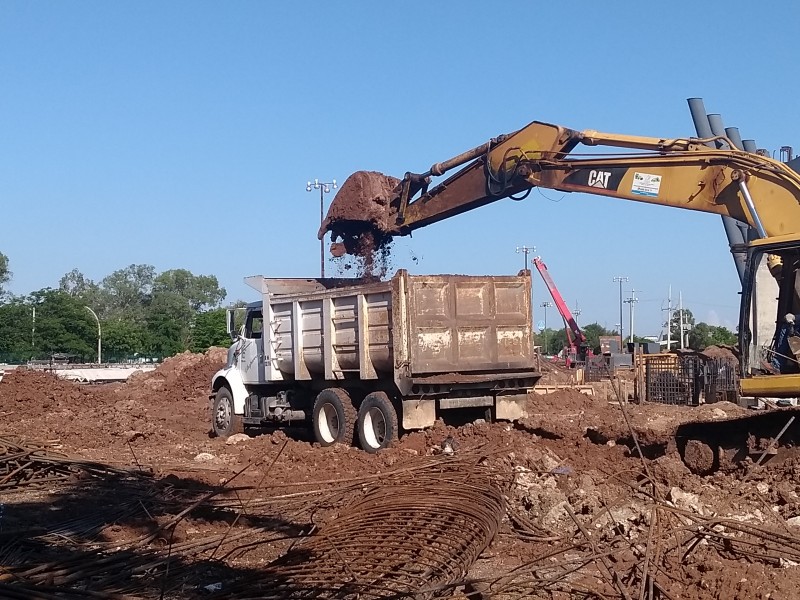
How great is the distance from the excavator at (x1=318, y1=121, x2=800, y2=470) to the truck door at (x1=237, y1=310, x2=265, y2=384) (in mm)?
2272

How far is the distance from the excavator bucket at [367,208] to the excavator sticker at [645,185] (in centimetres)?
485

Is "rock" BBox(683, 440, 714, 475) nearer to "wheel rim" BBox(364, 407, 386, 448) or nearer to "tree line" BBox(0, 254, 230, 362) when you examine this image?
"wheel rim" BBox(364, 407, 386, 448)

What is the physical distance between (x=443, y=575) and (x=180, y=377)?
2622 centimetres

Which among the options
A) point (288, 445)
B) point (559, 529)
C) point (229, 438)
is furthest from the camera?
point (229, 438)

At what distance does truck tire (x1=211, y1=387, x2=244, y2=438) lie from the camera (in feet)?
60.7

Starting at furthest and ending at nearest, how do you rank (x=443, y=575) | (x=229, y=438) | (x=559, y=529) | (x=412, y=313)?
(x=229, y=438), (x=412, y=313), (x=559, y=529), (x=443, y=575)

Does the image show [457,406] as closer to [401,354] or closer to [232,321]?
[401,354]

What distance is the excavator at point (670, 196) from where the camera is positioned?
10.5 meters

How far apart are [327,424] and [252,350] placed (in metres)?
2.93

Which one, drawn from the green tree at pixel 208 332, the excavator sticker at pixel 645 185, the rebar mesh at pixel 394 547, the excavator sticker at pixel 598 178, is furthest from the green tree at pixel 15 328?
the rebar mesh at pixel 394 547

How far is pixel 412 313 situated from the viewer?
46.4ft

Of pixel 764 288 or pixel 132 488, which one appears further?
pixel 132 488

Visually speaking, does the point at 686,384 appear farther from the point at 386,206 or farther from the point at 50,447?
the point at 50,447

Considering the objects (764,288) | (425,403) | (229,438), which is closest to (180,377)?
(229,438)
